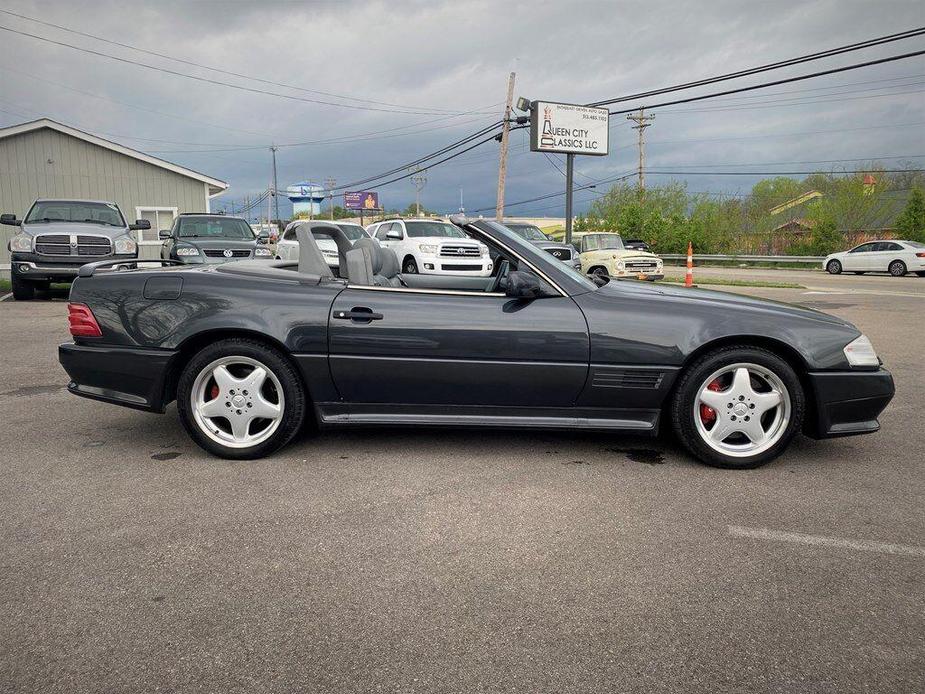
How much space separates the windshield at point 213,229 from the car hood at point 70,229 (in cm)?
160

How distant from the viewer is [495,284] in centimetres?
462

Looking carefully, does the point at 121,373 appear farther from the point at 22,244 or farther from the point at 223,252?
the point at 223,252

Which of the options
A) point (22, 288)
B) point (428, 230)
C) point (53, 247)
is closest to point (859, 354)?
point (53, 247)

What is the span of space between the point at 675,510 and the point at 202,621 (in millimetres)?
2144

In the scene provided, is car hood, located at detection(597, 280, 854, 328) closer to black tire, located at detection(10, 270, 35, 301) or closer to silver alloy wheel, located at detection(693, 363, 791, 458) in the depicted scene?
silver alloy wheel, located at detection(693, 363, 791, 458)

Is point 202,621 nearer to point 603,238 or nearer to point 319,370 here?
point 319,370

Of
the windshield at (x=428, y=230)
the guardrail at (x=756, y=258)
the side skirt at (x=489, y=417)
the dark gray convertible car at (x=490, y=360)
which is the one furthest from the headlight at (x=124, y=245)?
the guardrail at (x=756, y=258)

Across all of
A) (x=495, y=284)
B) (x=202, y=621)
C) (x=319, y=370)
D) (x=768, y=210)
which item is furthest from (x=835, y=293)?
(x=768, y=210)

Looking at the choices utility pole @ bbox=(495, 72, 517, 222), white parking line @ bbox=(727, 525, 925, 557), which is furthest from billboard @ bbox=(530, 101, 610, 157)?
white parking line @ bbox=(727, 525, 925, 557)

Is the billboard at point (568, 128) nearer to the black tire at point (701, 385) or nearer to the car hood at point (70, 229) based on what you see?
the car hood at point (70, 229)

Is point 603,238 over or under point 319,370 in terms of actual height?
over

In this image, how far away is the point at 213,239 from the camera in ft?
50.1

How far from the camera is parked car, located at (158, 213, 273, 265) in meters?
14.4

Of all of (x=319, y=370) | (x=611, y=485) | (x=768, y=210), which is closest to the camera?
(x=611, y=485)
